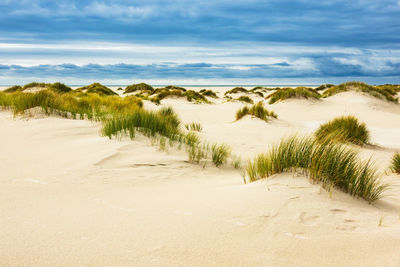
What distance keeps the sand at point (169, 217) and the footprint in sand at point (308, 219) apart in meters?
0.01

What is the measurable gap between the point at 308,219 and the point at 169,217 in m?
0.97

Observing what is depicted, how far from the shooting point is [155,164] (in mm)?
3666

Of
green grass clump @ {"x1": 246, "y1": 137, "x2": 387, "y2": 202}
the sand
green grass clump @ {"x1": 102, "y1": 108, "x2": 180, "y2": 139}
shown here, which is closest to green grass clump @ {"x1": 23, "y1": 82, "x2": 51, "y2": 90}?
green grass clump @ {"x1": 102, "y1": 108, "x2": 180, "y2": 139}

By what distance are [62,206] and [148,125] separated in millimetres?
2743

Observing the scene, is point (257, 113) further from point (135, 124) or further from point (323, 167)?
point (323, 167)

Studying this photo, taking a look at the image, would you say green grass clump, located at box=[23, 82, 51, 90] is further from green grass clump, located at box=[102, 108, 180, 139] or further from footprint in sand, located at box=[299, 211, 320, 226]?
footprint in sand, located at box=[299, 211, 320, 226]

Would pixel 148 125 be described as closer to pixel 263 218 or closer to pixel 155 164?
pixel 155 164

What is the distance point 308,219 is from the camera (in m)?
2.00

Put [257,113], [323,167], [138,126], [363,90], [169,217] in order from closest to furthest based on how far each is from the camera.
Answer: [169,217]
[323,167]
[138,126]
[257,113]
[363,90]

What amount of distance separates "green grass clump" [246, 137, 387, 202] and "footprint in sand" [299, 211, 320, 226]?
54 centimetres

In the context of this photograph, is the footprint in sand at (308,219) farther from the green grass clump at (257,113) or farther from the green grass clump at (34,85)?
the green grass clump at (34,85)

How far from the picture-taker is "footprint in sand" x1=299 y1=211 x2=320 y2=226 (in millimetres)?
1968

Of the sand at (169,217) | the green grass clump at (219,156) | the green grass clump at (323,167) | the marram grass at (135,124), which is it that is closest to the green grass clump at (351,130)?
the sand at (169,217)

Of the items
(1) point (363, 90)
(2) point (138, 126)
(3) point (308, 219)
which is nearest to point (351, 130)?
(2) point (138, 126)
